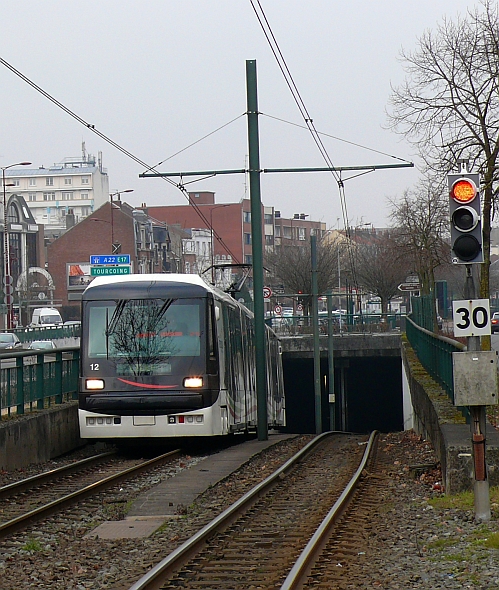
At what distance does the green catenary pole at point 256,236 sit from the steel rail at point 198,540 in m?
8.40

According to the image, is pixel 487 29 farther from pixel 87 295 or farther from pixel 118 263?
pixel 118 263

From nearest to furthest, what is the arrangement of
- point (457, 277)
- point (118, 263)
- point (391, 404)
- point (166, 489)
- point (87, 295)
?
1. point (166, 489)
2. point (87, 295)
3. point (118, 263)
4. point (391, 404)
5. point (457, 277)

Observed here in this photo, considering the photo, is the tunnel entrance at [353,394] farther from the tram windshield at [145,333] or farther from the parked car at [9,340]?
the tram windshield at [145,333]

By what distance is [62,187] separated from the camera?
602 ft

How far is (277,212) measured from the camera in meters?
159

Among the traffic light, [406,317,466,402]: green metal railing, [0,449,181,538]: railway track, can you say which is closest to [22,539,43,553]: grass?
[0,449,181,538]: railway track

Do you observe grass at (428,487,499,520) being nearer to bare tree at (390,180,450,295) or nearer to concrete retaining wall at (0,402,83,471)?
concrete retaining wall at (0,402,83,471)

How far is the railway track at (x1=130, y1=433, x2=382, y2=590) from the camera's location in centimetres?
788

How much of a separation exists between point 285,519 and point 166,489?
9.04 feet

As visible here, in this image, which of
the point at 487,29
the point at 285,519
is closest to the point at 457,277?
the point at 487,29

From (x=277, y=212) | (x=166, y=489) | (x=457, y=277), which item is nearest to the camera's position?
(x=166, y=489)

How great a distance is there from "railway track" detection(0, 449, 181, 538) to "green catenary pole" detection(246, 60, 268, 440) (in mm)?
5921

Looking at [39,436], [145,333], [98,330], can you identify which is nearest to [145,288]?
[145,333]

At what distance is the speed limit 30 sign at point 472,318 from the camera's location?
9883 mm
